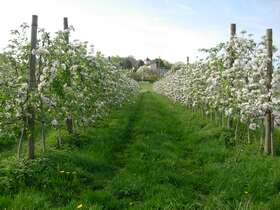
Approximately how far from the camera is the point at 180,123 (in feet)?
62.2

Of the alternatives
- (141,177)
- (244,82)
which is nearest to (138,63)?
(244,82)

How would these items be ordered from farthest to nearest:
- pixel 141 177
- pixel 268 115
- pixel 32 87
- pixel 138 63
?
pixel 138 63 → pixel 268 115 → pixel 32 87 → pixel 141 177

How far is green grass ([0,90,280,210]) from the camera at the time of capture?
7.23 metres

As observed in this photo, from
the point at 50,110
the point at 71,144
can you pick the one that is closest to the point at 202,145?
the point at 71,144

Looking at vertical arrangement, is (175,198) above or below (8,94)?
below

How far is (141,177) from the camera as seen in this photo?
29.0 feet

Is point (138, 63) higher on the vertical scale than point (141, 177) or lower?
higher

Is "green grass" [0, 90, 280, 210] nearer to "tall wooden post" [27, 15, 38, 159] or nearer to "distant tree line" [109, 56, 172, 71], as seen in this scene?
"tall wooden post" [27, 15, 38, 159]

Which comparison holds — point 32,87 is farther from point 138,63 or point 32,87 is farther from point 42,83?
point 138,63

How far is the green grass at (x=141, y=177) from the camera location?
7.23 meters

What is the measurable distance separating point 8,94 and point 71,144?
3518mm

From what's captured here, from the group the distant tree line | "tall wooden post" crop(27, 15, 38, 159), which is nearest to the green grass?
"tall wooden post" crop(27, 15, 38, 159)

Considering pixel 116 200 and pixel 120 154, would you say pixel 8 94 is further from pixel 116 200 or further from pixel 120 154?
pixel 120 154

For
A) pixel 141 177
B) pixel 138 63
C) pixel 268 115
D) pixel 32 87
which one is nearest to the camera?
pixel 141 177
